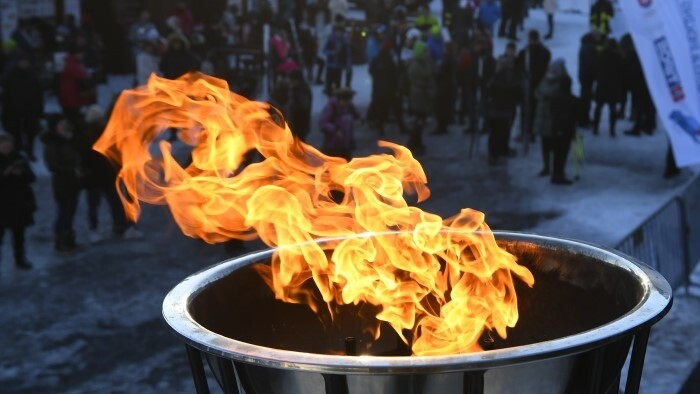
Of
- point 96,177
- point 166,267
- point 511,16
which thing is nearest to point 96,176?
point 96,177

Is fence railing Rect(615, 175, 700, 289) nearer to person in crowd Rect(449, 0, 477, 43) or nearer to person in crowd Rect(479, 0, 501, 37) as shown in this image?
person in crowd Rect(449, 0, 477, 43)

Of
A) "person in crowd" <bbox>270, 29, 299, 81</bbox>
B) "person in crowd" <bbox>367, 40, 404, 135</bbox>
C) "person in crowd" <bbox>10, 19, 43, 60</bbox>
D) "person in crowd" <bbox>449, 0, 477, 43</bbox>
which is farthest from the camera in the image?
"person in crowd" <bbox>449, 0, 477, 43</bbox>

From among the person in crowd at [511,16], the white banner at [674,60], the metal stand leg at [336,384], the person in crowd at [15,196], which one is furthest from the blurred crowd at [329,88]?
the metal stand leg at [336,384]

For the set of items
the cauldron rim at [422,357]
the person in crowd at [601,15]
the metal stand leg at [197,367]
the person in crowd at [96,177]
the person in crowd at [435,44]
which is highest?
the cauldron rim at [422,357]

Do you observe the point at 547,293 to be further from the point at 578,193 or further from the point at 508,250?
the point at 578,193

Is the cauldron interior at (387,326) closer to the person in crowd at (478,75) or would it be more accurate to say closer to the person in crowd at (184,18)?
the person in crowd at (478,75)

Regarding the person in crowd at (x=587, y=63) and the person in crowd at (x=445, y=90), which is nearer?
the person in crowd at (x=587, y=63)

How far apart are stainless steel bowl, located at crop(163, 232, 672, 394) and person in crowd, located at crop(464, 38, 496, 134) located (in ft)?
43.2

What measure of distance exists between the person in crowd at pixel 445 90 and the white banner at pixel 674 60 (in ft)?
29.7

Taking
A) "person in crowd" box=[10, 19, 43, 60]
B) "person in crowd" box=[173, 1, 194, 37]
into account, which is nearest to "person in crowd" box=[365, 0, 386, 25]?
"person in crowd" box=[173, 1, 194, 37]

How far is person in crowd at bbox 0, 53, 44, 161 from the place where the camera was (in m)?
15.1

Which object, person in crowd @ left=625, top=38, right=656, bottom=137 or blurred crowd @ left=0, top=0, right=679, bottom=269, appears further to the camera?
person in crowd @ left=625, top=38, right=656, bottom=137

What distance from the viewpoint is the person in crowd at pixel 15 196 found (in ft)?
34.0

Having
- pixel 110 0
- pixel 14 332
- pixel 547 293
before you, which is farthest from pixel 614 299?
pixel 110 0
